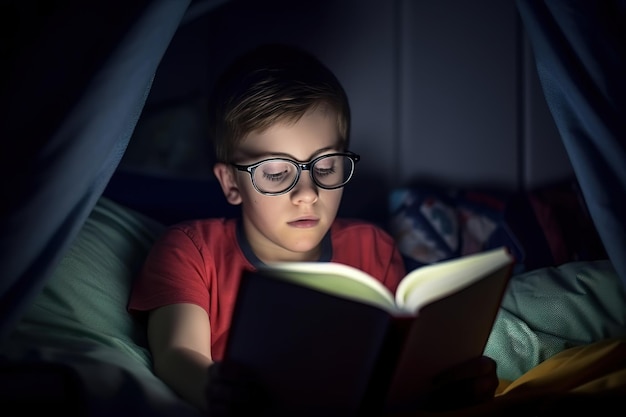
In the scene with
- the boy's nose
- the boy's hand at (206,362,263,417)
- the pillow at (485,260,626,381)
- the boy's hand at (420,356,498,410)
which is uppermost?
the boy's nose

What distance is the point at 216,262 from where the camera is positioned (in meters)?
1.46

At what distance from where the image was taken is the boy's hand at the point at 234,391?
900 millimetres

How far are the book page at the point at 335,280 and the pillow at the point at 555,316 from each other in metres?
0.55

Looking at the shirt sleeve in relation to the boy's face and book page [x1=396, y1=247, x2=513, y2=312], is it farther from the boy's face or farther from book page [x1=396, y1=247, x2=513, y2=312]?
book page [x1=396, y1=247, x2=513, y2=312]

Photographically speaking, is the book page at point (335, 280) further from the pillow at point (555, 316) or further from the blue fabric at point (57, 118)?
the pillow at point (555, 316)

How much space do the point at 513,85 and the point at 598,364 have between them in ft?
3.97

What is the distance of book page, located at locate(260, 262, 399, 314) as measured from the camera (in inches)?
33.7

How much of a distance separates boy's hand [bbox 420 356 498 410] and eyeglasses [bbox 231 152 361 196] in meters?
0.46

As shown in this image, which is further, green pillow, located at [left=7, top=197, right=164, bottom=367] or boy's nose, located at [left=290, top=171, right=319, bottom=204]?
boy's nose, located at [left=290, top=171, right=319, bottom=204]

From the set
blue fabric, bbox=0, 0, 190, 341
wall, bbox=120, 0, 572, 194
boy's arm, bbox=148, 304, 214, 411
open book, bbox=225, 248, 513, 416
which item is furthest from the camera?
wall, bbox=120, 0, 572, 194

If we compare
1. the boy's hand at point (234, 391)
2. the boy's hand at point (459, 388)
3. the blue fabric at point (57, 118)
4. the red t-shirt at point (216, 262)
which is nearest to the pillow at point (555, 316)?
the red t-shirt at point (216, 262)

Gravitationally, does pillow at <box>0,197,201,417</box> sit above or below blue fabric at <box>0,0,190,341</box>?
below

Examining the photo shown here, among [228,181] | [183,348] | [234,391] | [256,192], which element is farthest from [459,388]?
[228,181]

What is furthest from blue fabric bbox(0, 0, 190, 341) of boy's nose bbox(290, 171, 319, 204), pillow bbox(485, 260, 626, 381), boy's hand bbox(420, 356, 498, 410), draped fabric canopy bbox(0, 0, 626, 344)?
pillow bbox(485, 260, 626, 381)
